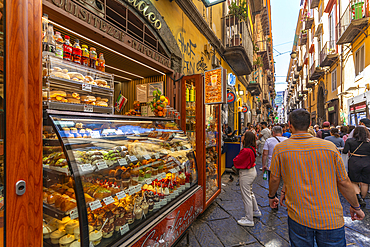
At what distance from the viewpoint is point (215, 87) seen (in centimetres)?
373

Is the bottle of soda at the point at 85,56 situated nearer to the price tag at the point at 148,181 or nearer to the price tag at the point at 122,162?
the price tag at the point at 122,162

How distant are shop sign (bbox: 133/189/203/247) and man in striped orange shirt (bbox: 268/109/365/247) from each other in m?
1.30

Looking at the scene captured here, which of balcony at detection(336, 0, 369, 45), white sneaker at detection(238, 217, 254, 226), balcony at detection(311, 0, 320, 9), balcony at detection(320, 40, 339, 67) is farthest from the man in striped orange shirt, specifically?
balcony at detection(311, 0, 320, 9)

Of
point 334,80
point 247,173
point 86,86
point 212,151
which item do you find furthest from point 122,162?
point 334,80

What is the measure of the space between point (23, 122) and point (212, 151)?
13.2 ft

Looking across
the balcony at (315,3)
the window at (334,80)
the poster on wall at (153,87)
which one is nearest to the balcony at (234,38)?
the poster on wall at (153,87)

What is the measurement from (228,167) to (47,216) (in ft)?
20.5

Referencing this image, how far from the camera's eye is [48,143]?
1.51 m

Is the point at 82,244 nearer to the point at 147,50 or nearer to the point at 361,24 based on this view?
the point at 147,50

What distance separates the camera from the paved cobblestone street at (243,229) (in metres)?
2.81

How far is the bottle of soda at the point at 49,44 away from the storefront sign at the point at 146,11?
1.89m

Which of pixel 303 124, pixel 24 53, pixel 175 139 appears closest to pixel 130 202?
pixel 175 139

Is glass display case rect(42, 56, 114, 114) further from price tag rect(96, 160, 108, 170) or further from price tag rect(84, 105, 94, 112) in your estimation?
price tag rect(96, 160, 108, 170)

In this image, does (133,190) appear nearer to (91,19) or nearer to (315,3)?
(91,19)
